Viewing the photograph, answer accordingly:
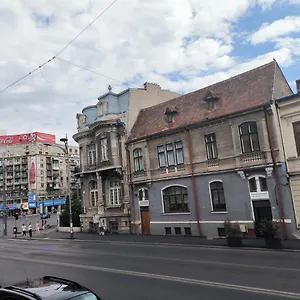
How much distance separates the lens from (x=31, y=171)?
111 meters

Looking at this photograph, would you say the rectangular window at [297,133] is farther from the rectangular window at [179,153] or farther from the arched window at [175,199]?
the arched window at [175,199]

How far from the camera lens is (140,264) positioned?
13773 millimetres

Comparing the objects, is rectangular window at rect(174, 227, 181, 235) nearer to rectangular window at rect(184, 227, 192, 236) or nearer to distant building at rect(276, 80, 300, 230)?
rectangular window at rect(184, 227, 192, 236)

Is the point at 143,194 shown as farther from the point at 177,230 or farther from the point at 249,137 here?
the point at 249,137

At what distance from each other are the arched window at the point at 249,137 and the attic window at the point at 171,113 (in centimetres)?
707

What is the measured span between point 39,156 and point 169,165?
98160 mm

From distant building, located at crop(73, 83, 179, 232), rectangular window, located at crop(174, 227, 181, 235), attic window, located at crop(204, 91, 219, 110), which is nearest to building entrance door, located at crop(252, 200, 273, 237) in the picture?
rectangular window, located at crop(174, 227, 181, 235)

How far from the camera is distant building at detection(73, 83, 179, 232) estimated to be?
31234 millimetres

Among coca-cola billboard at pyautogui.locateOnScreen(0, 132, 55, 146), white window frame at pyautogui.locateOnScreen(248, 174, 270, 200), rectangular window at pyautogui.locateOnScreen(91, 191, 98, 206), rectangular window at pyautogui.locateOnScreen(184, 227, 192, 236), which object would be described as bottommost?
rectangular window at pyautogui.locateOnScreen(184, 227, 192, 236)

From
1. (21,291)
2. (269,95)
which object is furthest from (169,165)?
(21,291)

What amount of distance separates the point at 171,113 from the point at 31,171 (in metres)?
94.8

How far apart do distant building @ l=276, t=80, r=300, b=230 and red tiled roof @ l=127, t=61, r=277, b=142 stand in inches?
50.9

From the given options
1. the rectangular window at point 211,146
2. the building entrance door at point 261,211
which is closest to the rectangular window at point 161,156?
the rectangular window at point 211,146

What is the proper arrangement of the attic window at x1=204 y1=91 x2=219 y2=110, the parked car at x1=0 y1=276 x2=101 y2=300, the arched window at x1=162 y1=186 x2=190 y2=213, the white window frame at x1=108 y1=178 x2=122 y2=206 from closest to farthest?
the parked car at x1=0 y1=276 x2=101 y2=300 → the attic window at x1=204 y1=91 x2=219 y2=110 → the arched window at x1=162 y1=186 x2=190 y2=213 → the white window frame at x1=108 y1=178 x2=122 y2=206
